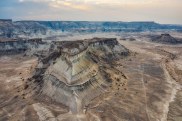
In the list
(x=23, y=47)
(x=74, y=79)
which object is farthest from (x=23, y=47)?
(x=74, y=79)

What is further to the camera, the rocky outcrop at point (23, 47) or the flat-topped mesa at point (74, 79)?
the rocky outcrop at point (23, 47)

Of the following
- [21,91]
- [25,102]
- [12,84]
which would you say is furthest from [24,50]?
[25,102]

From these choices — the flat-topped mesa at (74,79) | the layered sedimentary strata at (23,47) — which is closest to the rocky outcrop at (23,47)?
the layered sedimentary strata at (23,47)

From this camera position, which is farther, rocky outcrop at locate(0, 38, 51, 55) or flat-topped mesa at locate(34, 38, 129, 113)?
rocky outcrop at locate(0, 38, 51, 55)

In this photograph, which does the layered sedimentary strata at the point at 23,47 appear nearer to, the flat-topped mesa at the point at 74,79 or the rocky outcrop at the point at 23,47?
the rocky outcrop at the point at 23,47

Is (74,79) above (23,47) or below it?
above

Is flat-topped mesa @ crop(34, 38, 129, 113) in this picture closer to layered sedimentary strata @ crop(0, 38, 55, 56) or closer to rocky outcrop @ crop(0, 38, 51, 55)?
rocky outcrop @ crop(0, 38, 51, 55)

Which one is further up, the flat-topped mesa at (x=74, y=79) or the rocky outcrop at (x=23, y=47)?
the flat-topped mesa at (x=74, y=79)

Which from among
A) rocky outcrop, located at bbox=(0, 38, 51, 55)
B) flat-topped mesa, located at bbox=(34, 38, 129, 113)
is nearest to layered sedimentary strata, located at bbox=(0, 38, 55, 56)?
rocky outcrop, located at bbox=(0, 38, 51, 55)

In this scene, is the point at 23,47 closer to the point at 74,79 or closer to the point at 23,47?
the point at 23,47

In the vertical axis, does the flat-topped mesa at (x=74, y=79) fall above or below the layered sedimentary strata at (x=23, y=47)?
above

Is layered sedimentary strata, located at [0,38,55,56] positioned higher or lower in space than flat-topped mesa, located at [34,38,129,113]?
lower

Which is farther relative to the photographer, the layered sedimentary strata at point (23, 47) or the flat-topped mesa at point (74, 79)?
the layered sedimentary strata at point (23, 47)

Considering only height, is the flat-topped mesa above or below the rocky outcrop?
above
